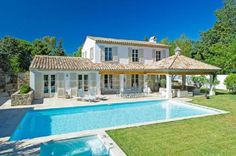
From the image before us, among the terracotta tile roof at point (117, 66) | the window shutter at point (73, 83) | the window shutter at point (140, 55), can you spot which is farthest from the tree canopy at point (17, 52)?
the window shutter at point (140, 55)

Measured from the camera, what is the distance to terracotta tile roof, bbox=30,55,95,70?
68.8 ft

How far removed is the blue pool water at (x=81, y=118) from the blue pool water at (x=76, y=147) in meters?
2.14

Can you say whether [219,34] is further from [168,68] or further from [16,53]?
[16,53]

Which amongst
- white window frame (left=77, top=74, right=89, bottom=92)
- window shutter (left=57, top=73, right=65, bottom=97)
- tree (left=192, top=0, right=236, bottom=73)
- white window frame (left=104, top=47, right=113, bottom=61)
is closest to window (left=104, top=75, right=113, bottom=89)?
white window frame (left=104, top=47, right=113, bottom=61)

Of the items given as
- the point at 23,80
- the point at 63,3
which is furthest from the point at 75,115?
the point at 63,3

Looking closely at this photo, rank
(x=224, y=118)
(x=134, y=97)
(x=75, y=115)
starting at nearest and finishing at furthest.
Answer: (x=224, y=118)
(x=75, y=115)
(x=134, y=97)

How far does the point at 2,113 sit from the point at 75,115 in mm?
5584

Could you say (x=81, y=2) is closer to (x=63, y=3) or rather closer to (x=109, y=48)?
(x=63, y=3)

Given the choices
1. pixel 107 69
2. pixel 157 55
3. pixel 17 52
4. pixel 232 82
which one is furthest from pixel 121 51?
Result: pixel 17 52

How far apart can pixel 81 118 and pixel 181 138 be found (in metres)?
7.92

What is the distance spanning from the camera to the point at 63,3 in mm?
25844

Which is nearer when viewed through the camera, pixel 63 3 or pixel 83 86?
pixel 83 86

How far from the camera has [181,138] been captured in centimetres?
852

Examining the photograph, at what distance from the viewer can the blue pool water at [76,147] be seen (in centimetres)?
739
